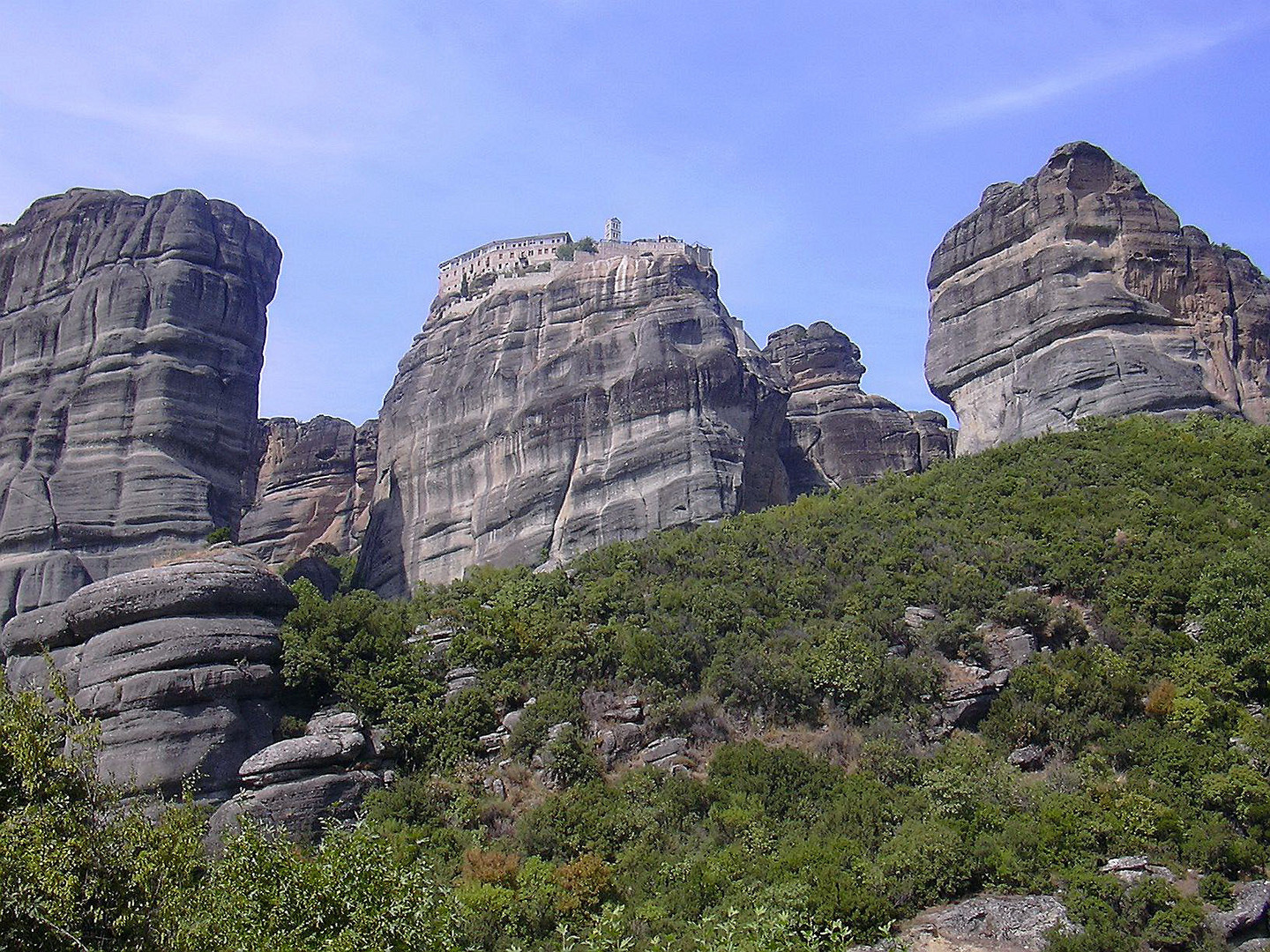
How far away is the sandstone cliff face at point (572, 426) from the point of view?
61.9m

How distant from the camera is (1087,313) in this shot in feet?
184

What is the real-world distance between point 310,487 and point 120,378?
21.5 metres

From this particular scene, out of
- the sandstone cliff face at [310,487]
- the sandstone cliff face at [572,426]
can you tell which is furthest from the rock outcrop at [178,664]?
the sandstone cliff face at [310,487]

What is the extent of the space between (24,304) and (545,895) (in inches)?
1967

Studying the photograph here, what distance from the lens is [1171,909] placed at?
23.0 m

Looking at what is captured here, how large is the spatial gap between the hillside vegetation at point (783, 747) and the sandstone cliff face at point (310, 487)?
35.9 meters

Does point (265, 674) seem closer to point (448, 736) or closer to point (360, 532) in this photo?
point (448, 736)

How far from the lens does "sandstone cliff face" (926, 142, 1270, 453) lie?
54.5 m

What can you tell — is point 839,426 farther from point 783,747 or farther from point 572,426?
point 783,747

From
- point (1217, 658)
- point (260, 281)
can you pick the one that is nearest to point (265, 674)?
point (1217, 658)

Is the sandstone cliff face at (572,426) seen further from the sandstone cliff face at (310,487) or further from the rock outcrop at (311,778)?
the rock outcrop at (311,778)

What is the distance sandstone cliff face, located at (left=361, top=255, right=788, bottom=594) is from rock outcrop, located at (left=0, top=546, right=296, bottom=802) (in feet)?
Result: 87.1

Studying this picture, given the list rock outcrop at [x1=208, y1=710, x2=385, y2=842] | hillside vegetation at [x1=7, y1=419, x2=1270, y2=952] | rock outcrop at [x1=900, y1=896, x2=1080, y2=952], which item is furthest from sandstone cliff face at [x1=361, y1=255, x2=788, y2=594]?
rock outcrop at [x1=900, y1=896, x2=1080, y2=952]

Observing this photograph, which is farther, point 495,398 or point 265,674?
point 495,398
